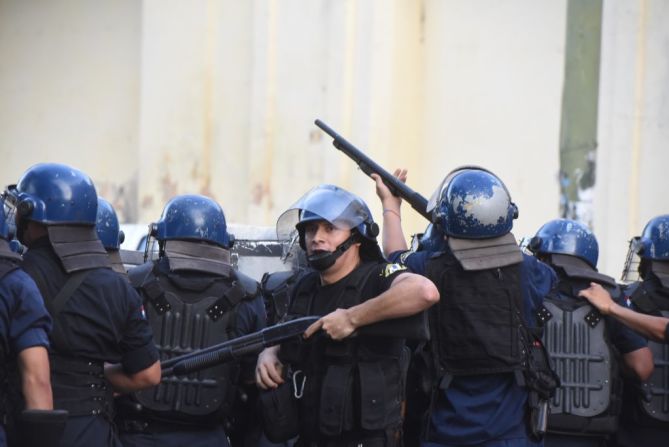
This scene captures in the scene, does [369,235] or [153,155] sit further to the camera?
[153,155]

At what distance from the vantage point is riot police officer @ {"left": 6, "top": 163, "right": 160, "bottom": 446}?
4832 mm

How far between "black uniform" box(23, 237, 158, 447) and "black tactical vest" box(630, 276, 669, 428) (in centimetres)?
279

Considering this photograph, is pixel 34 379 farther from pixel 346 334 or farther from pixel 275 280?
pixel 275 280

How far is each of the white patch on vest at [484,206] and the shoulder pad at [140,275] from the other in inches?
58.5

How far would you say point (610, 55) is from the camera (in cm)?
1244

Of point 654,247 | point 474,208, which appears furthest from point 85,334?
point 654,247

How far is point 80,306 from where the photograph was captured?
4.83 m

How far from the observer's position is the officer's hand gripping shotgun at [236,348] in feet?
16.9

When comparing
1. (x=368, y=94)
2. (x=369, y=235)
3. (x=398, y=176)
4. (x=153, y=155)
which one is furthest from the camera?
(x=153, y=155)

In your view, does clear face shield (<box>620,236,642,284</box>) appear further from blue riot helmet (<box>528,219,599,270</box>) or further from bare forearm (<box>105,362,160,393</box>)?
bare forearm (<box>105,362,160,393</box>)

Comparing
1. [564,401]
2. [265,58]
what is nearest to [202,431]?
[564,401]

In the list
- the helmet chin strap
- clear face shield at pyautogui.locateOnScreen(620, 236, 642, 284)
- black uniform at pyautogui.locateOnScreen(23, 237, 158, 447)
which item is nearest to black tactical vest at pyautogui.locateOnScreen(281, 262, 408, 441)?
the helmet chin strap

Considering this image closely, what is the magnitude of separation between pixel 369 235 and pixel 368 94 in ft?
27.5

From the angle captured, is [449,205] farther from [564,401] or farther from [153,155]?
[153,155]
